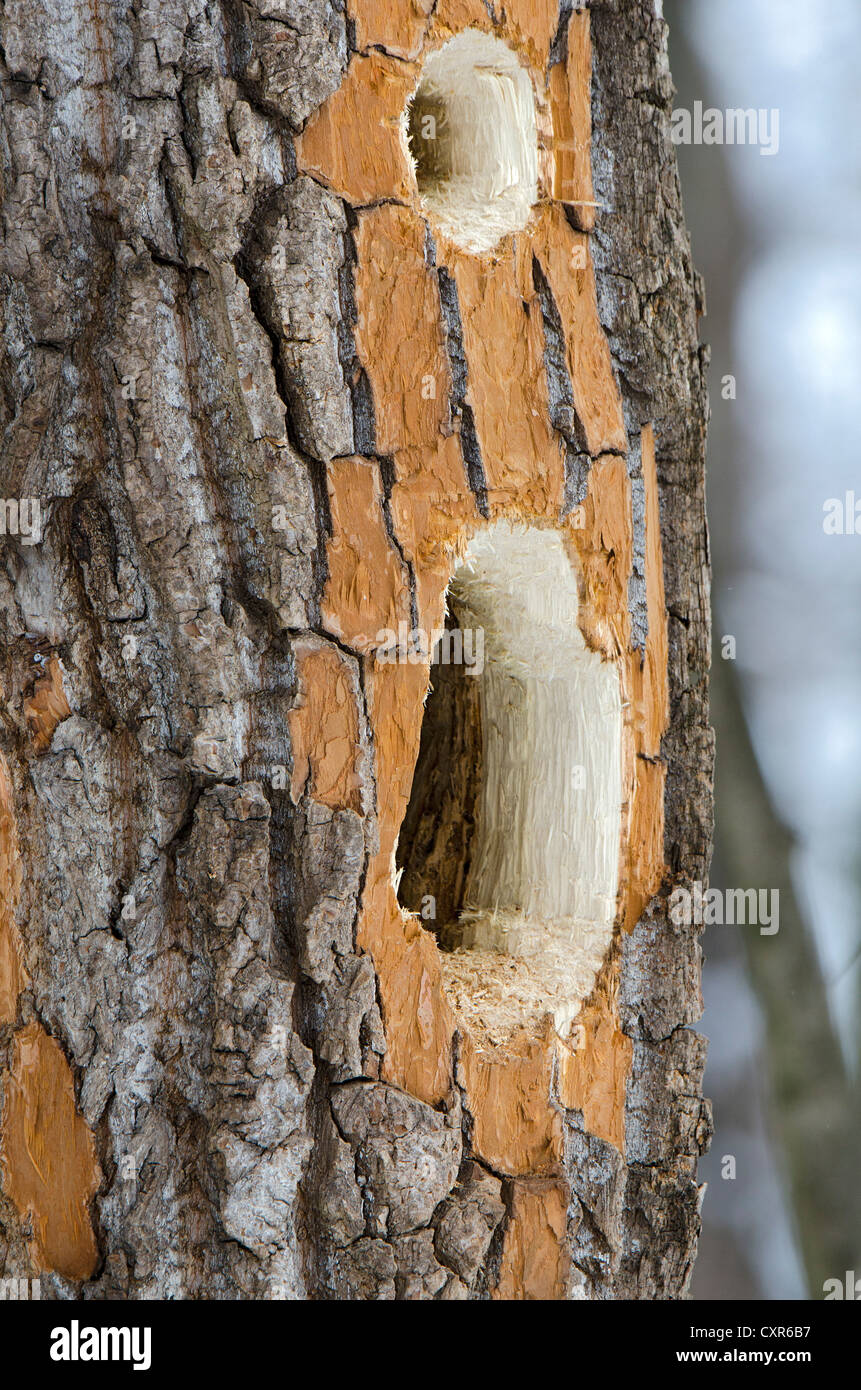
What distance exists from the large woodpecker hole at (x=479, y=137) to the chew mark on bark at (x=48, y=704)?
0.48m

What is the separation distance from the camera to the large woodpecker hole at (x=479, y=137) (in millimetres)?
849

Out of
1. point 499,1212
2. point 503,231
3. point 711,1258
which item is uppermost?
point 503,231

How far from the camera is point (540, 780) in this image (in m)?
0.99

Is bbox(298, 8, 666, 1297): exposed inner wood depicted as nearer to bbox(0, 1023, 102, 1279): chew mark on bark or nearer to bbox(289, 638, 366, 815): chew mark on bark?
bbox(289, 638, 366, 815): chew mark on bark

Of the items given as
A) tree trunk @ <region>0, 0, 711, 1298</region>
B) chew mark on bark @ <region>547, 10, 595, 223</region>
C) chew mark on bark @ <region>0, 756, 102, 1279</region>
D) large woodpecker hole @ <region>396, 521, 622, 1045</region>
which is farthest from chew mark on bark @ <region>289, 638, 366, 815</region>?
chew mark on bark @ <region>547, 10, 595, 223</region>

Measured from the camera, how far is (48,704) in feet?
2.59

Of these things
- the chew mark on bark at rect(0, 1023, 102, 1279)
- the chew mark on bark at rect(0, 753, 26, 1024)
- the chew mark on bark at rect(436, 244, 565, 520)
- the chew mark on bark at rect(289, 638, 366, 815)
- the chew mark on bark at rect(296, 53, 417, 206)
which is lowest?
the chew mark on bark at rect(0, 1023, 102, 1279)

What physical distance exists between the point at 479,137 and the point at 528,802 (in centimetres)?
61

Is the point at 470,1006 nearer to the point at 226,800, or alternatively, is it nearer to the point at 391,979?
the point at 391,979

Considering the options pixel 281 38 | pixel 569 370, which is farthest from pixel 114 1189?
pixel 281 38

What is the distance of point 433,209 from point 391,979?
2.09ft

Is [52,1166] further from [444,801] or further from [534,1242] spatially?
[444,801]

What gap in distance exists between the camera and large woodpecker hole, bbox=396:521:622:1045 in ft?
2.95

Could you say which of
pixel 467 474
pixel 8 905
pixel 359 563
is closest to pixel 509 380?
pixel 467 474
